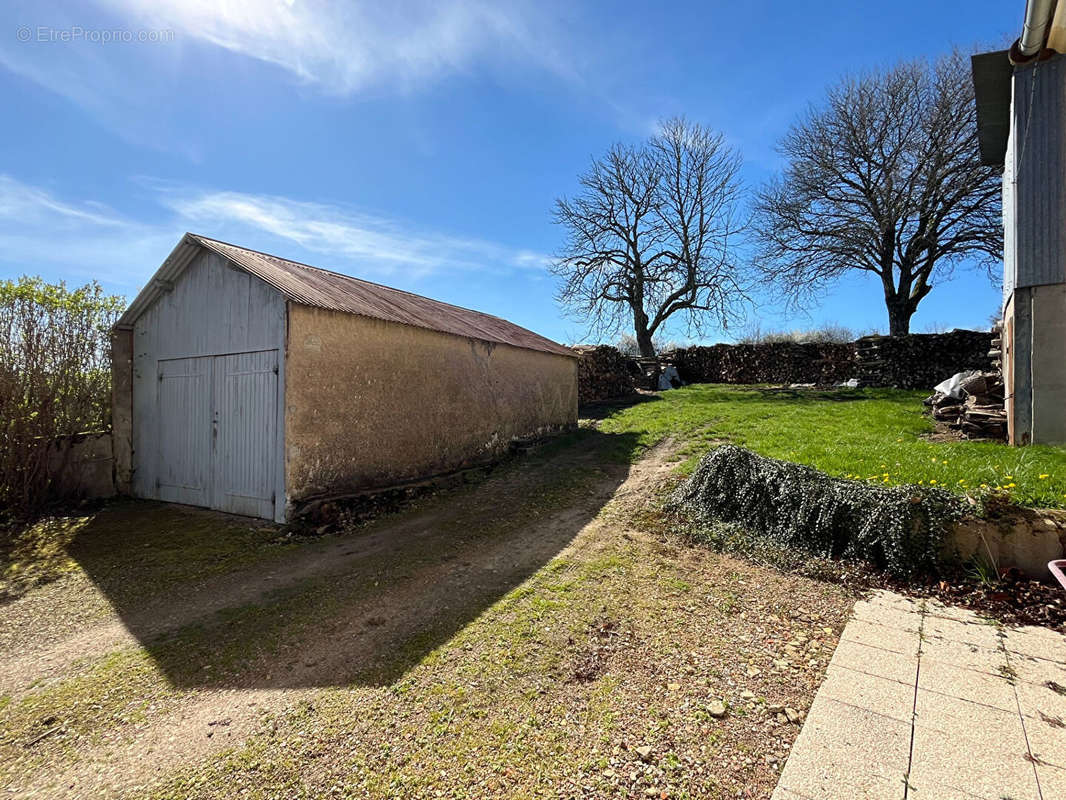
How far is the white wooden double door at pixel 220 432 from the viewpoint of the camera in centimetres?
652

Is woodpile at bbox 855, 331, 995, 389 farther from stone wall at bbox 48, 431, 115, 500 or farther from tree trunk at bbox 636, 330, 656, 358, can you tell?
stone wall at bbox 48, 431, 115, 500

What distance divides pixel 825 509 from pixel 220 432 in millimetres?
7981

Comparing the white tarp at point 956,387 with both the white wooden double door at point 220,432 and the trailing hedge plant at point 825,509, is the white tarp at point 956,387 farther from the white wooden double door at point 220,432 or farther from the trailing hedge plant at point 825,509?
the white wooden double door at point 220,432

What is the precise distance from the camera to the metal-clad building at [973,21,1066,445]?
20.9 feet

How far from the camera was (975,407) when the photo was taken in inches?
320

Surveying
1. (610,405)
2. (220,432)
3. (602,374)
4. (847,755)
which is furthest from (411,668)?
(602,374)

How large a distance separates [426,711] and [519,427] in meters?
8.00

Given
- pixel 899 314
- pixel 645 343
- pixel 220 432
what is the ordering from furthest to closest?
pixel 645 343
pixel 899 314
pixel 220 432

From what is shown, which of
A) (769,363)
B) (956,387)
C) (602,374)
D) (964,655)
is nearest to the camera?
(964,655)

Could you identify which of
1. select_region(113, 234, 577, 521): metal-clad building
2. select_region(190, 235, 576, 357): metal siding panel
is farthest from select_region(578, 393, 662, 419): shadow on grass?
select_region(113, 234, 577, 521): metal-clad building

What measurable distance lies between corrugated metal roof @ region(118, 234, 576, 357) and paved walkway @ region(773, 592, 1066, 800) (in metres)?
6.60

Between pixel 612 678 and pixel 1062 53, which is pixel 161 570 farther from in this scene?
pixel 1062 53

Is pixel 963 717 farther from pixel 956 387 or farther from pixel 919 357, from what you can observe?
pixel 919 357

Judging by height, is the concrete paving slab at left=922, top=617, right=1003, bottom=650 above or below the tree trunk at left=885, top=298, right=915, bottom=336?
below
